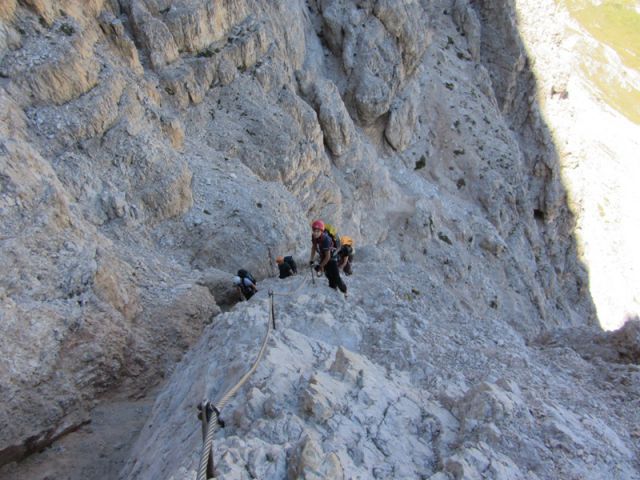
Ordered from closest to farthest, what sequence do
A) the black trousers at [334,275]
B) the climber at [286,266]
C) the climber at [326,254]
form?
the climber at [326,254], the black trousers at [334,275], the climber at [286,266]

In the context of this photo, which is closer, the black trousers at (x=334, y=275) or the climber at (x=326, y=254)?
the climber at (x=326, y=254)

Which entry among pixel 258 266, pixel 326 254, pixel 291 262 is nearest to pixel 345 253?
pixel 326 254

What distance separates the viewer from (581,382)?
10.9 meters

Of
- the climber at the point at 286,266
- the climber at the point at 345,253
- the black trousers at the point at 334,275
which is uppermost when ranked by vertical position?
the black trousers at the point at 334,275

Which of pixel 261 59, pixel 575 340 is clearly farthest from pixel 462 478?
pixel 261 59

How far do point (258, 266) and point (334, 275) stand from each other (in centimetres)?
655

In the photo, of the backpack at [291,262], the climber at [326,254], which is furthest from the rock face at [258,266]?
the backpack at [291,262]

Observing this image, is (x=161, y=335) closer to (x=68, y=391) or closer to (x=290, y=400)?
(x=68, y=391)

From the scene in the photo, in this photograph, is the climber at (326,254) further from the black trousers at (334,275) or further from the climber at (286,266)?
the climber at (286,266)

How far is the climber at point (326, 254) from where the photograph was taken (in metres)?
12.5

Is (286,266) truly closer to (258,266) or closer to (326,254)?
Answer: (258,266)

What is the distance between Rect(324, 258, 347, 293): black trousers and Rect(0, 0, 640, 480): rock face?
49 centimetres

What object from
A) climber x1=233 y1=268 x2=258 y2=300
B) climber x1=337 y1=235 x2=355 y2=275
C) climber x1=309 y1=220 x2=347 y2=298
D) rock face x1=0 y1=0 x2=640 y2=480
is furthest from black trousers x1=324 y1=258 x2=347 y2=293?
climber x1=233 y1=268 x2=258 y2=300

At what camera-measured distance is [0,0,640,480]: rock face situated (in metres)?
7.04
